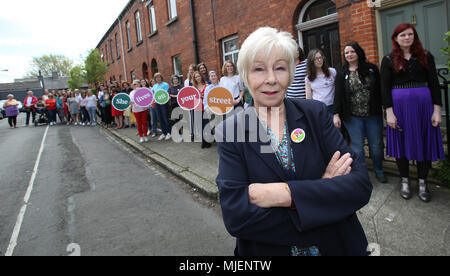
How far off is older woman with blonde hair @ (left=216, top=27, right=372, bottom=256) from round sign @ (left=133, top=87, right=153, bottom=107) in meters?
7.95

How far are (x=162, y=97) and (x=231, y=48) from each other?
3721 mm

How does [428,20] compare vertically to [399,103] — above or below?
above

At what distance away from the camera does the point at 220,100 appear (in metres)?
6.67

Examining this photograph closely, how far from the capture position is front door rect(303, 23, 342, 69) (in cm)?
748

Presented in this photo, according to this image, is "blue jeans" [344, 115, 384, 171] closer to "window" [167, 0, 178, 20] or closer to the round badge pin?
the round badge pin

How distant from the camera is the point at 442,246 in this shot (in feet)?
9.12

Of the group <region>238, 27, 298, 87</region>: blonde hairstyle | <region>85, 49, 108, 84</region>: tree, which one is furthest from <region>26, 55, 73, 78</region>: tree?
<region>238, 27, 298, 87</region>: blonde hairstyle

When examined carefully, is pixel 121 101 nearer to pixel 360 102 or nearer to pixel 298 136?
pixel 360 102

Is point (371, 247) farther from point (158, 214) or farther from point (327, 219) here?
point (158, 214)

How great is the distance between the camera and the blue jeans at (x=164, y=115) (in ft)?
30.5

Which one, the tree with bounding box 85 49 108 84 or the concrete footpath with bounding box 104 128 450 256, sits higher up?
the tree with bounding box 85 49 108 84

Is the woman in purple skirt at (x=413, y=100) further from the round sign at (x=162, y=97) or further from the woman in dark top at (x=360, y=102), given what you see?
Answer: the round sign at (x=162, y=97)

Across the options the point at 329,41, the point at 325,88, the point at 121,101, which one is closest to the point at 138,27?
the point at 121,101
